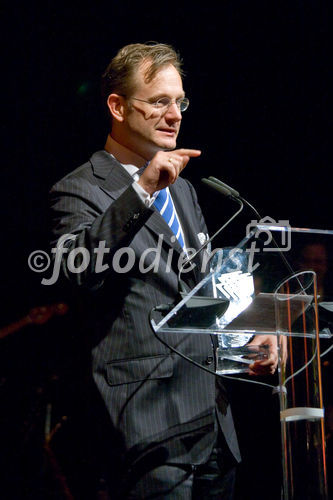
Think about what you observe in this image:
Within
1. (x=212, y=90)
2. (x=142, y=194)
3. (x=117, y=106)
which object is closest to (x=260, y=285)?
(x=142, y=194)

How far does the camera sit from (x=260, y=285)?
1380 mm

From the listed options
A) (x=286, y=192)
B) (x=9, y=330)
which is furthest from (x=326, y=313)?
(x=9, y=330)

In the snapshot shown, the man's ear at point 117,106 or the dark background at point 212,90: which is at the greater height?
the dark background at point 212,90

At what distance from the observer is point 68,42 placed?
3848mm

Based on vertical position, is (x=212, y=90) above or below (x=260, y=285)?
above

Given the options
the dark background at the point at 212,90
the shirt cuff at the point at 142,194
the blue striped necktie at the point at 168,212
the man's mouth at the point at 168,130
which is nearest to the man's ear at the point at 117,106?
the man's mouth at the point at 168,130

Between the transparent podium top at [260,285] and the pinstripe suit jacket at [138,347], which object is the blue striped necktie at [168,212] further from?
the transparent podium top at [260,285]

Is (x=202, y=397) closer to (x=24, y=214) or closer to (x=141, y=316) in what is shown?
(x=141, y=316)

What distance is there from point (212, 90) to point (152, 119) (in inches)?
79.8

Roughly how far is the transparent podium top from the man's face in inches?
28.0

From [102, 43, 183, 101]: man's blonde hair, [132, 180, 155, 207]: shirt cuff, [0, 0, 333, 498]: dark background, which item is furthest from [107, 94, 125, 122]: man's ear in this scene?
[0, 0, 333, 498]: dark background

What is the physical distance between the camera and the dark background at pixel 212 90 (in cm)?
369

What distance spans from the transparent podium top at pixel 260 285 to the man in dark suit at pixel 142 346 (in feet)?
0.71

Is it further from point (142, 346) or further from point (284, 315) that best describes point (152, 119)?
point (284, 315)
